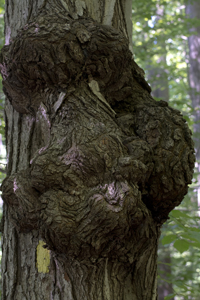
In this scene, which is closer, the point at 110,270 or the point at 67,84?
the point at 110,270

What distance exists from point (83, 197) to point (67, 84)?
0.62 metres

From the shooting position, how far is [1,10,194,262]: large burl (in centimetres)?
117

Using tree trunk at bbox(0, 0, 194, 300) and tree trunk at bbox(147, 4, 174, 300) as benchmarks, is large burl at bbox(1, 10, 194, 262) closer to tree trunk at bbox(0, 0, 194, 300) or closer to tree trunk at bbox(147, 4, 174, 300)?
tree trunk at bbox(0, 0, 194, 300)

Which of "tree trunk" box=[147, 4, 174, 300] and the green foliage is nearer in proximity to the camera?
the green foliage

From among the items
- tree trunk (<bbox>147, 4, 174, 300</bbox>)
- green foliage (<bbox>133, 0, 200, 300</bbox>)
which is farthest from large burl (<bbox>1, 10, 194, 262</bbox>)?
tree trunk (<bbox>147, 4, 174, 300</bbox>)

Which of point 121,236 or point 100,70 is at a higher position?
point 100,70

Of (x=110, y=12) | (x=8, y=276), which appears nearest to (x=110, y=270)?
(x=8, y=276)

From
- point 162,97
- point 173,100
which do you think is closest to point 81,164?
point 173,100

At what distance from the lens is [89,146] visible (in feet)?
4.15

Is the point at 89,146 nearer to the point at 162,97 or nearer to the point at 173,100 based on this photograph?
the point at 173,100

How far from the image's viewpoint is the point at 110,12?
1.73 metres

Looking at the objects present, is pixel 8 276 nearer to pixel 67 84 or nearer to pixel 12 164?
pixel 12 164

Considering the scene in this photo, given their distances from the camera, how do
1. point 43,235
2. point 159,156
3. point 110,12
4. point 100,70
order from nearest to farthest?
point 43,235
point 159,156
point 100,70
point 110,12

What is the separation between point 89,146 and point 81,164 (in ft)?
0.32
